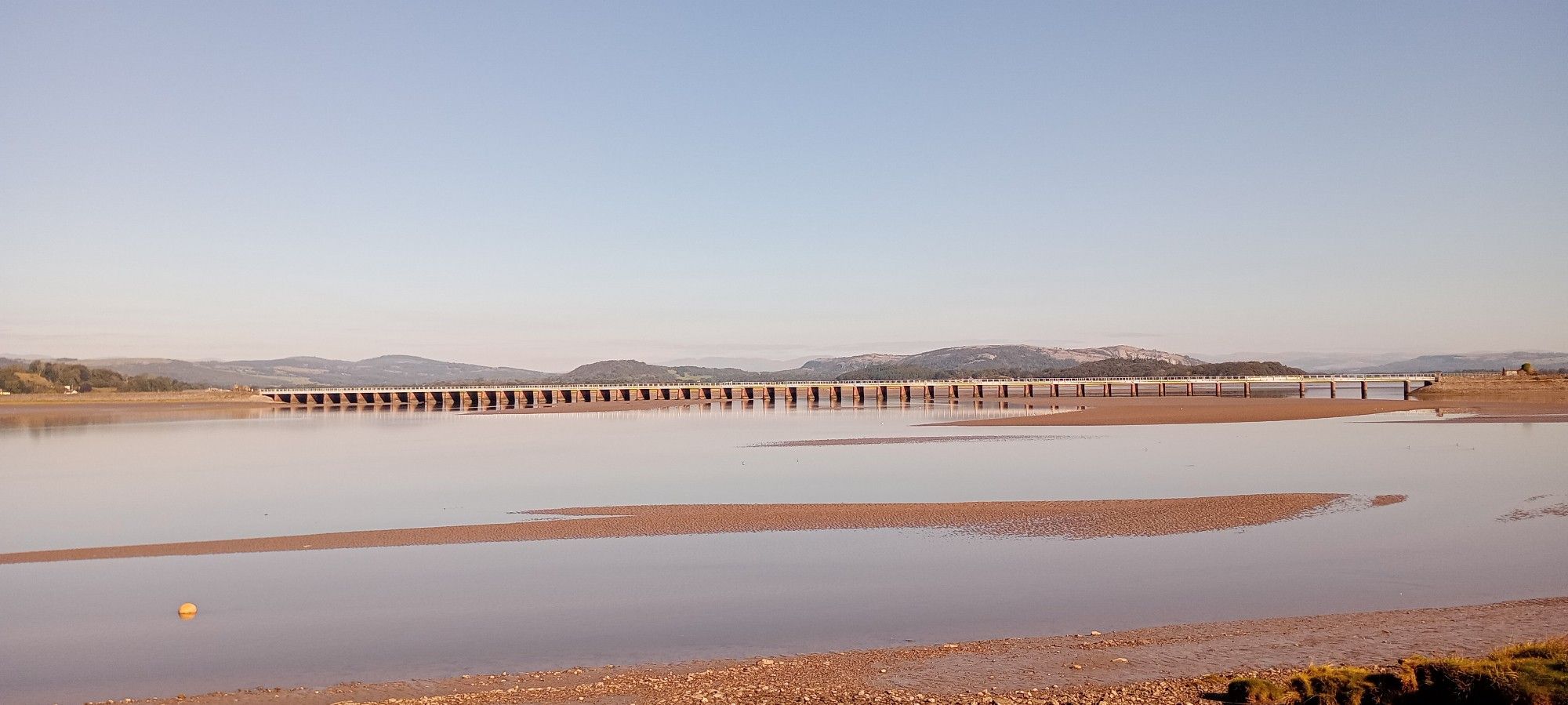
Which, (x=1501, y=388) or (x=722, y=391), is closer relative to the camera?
(x=1501, y=388)

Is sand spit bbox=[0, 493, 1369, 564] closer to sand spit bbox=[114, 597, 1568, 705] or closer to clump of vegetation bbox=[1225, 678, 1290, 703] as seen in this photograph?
sand spit bbox=[114, 597, 1568, 705]

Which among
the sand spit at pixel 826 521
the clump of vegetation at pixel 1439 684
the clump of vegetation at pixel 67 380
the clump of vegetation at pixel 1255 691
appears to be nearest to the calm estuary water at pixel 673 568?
the sand spit at pixel 826 521

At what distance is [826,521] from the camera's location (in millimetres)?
22391

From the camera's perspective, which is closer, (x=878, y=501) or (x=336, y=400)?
(x=878, y=501)

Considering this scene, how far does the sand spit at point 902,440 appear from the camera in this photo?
45.5m

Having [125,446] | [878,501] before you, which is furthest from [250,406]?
[878,501]

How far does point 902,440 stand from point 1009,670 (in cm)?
3650

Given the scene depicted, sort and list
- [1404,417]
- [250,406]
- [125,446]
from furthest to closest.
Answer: [250,406] → [1404,417] → [125,446]

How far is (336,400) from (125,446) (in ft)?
251

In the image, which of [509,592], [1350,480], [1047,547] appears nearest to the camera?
[509,592]

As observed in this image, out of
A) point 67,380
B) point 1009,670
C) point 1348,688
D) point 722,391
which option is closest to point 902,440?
point 1009,670

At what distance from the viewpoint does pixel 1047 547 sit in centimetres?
1869

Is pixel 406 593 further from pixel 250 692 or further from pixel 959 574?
pixel 959 574

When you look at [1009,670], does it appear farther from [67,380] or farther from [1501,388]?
[67,380]
